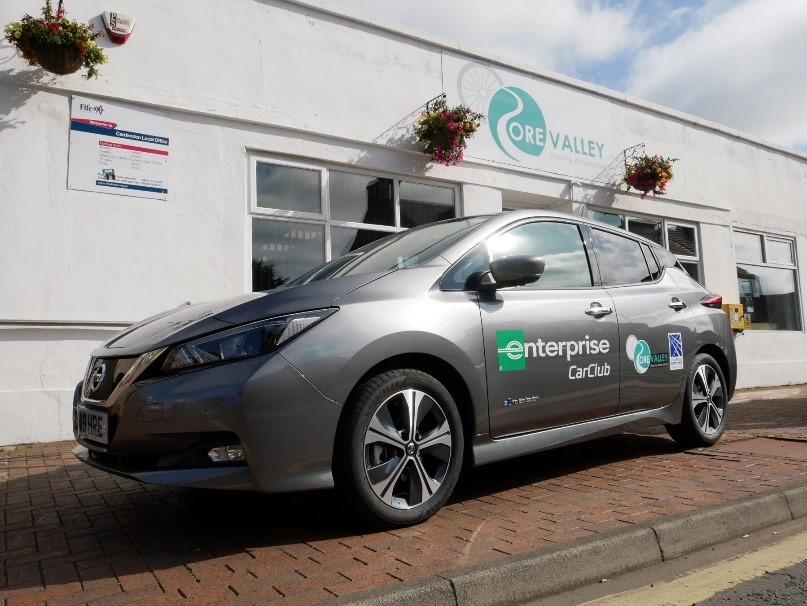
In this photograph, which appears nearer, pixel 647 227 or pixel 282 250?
pixel 282 250

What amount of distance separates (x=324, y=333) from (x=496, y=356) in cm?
101

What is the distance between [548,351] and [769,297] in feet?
38.8

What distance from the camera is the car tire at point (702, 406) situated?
4.86 meters

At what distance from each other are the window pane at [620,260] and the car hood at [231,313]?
187 centimetres

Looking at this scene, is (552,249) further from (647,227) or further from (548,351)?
(647,227)

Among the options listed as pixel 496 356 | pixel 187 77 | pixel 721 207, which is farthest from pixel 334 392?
pixel 721 207

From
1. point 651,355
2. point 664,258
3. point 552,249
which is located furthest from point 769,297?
point 552,249

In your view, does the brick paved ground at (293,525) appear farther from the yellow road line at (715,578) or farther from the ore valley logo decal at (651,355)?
the ore valley logo decal at (651,355)

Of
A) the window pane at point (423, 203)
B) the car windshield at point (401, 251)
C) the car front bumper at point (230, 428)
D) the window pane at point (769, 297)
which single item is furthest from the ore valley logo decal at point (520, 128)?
the car front bumper at point (230, 428)

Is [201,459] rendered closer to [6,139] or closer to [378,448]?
[378,448]

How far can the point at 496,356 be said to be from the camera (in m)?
3.49

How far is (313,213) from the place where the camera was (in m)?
8.04

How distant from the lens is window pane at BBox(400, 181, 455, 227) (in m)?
8.88

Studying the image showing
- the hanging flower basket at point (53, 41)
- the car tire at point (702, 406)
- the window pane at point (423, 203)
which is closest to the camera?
the car tire at point (702, 406)
